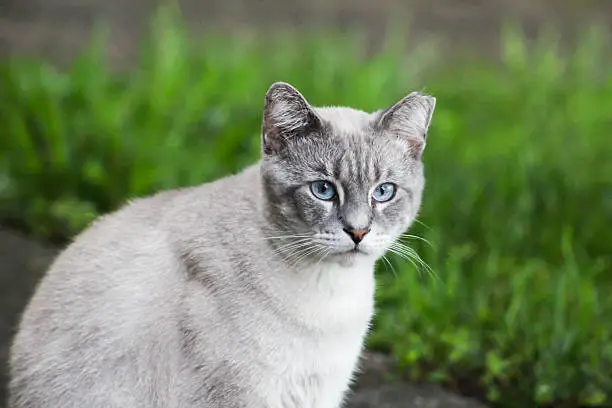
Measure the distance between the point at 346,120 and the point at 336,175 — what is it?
20 cm

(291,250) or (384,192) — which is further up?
(384,192)

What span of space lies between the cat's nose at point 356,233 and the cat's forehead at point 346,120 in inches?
11.3

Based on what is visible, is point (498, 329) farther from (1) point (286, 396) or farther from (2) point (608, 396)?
(1) point (286, 396)

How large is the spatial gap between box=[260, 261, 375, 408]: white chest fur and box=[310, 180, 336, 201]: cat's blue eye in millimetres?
195

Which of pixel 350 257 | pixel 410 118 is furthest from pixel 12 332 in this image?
pixel 410 118

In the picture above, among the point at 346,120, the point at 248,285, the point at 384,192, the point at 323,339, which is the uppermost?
the point at 346,120

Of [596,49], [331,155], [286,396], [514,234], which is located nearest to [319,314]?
[286,396]

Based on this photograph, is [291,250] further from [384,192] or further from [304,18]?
[304,18]

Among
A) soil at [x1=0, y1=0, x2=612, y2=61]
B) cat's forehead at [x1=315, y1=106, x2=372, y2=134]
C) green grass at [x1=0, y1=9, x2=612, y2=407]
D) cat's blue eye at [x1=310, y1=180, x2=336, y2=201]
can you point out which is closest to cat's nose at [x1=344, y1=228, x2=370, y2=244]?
cat's blue eye at [x1=310, y1=180, x2=336, y2=201]

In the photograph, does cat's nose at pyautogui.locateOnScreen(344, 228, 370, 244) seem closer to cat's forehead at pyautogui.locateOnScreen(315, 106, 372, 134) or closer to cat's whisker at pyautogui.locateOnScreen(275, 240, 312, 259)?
cat's whisker at pyautogui.locateOnScreen(275, 240, 312, 259)

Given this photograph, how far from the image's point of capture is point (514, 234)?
14.3ft

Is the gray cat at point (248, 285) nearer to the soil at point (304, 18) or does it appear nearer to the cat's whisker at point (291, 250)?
the cat's whisker at point (291, 250)

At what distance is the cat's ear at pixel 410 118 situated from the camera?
2.75 metres

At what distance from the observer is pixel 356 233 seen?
8.61ft
